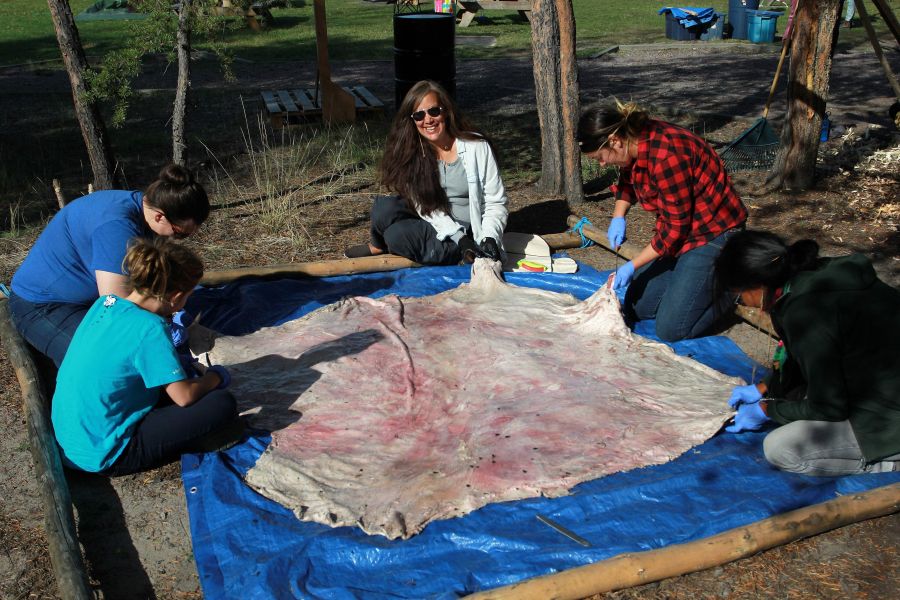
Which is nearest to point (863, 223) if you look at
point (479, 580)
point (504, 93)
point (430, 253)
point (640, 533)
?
point (430, 253)

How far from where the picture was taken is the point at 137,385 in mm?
2895

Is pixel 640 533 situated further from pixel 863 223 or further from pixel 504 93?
pixel 504 93

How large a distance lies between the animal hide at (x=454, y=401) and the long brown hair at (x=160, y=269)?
2.49 feet

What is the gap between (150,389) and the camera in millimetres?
2988

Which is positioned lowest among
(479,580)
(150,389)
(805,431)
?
(479,580)

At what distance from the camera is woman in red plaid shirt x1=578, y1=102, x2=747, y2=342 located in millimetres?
3755

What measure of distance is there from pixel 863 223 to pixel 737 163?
145 centimetres

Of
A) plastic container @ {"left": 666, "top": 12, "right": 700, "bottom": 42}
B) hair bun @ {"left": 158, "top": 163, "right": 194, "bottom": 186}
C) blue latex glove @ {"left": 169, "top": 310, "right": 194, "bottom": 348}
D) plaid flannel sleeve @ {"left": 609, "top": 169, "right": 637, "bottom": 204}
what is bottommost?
blue latex glove @ {"left": 169, "top": 310, "right": 194, "bottom": 348}

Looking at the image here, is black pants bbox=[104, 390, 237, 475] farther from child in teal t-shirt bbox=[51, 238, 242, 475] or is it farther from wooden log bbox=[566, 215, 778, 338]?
wooden log bbox=[566, 215, 778, 338]

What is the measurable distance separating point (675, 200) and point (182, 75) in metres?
3.85

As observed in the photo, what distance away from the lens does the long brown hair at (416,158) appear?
15.3 ft

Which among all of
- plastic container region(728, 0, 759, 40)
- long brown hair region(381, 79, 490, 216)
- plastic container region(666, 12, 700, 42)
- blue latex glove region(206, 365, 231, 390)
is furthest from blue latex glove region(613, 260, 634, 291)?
plastic container region(728, 0, 759, 40)

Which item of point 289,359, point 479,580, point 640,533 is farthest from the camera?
point 289,359

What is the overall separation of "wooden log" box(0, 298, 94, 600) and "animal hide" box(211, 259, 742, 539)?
648mm
